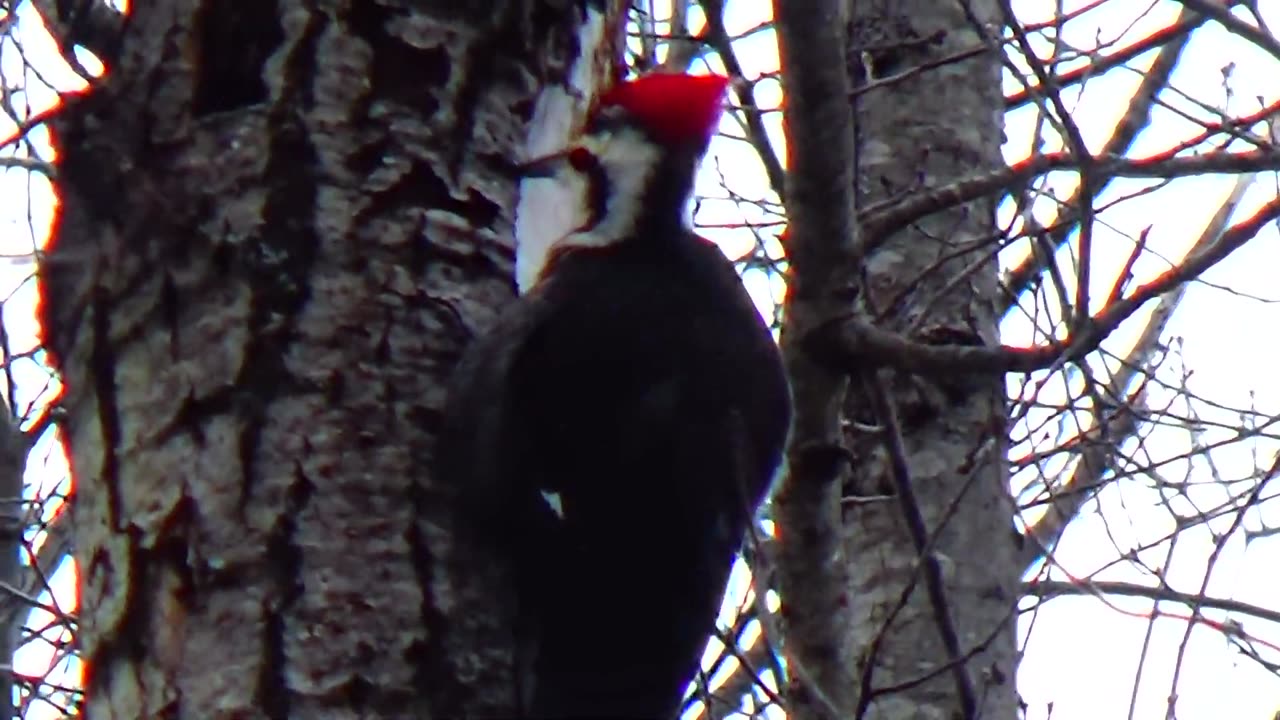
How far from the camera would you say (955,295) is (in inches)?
153

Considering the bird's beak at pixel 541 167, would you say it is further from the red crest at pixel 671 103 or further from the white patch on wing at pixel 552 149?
the red crest at pixel 671 103

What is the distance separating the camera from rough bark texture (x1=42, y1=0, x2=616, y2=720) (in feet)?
6.20

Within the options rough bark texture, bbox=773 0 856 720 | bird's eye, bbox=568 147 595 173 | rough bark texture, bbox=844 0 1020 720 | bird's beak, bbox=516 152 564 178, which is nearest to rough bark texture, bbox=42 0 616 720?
bird's beak, bbox=516 152 564 178

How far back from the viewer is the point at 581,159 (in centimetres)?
247

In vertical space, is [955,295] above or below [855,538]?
above

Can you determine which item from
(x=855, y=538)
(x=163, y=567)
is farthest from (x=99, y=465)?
(x=855, y=538)

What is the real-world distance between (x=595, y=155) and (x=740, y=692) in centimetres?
292

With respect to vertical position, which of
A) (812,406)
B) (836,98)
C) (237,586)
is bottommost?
(237,586)

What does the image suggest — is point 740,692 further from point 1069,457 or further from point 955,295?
point 955,295

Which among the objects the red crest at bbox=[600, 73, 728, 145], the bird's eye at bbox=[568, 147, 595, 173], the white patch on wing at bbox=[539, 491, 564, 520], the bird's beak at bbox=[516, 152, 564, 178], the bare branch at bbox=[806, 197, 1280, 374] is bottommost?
the white patch on wing at bbox=[539, 491, 564, 520]

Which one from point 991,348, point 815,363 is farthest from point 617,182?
point 991,348

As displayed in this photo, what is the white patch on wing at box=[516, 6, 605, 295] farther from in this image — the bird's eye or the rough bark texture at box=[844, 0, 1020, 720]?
the rough bark texture at box=[844, 0, 1020, 720]

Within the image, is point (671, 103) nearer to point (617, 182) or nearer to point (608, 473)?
point (617, 182)

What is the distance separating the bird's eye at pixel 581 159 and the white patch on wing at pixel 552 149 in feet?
0.08
